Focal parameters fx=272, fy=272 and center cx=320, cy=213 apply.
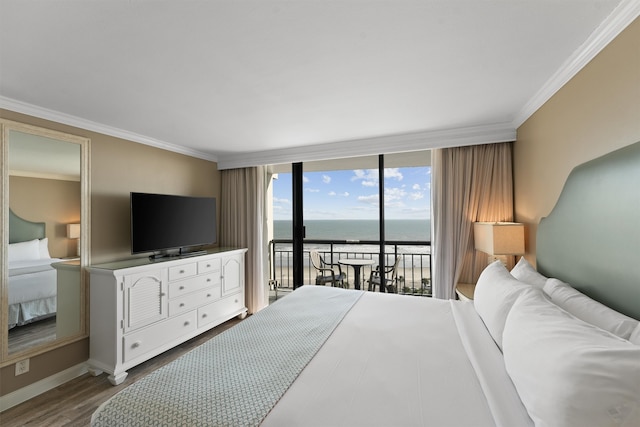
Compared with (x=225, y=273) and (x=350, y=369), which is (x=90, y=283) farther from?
(x=350, y=369)

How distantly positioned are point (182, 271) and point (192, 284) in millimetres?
217

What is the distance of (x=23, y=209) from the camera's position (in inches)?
89.6

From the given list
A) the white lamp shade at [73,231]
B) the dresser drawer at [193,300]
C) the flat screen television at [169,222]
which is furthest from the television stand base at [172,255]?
the white lamp shade at [73,231]

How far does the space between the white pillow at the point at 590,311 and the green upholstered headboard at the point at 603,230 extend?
0.12 metres

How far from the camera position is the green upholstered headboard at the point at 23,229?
86.8 inches

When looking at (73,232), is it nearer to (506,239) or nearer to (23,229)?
(23,229)

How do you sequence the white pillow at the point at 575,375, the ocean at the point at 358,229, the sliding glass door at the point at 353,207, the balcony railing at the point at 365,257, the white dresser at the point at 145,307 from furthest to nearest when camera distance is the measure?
the balcony railing at the point at 365,257 → the ocean at the point at 358,229 → the sliding glass door at the point at 353,207 → the white dresser at the point at 145,307 → the white pillow at the point at 575,375

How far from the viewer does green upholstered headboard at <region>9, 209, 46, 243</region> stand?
221 cm

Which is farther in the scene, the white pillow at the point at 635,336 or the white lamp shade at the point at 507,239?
the white lamp shade at the point at 507,239

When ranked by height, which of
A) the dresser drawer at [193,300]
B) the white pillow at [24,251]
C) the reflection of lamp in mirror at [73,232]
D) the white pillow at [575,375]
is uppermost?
the reflection of lamp in mirror at [73,232]

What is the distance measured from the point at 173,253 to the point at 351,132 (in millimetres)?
2585

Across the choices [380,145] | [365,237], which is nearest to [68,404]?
[365,237]

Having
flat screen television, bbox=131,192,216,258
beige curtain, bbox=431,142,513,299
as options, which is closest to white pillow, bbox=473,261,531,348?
beige curtain, bbox=431,142,513,299

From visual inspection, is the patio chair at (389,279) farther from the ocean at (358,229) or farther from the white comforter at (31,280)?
the white comforter at (31,280)
